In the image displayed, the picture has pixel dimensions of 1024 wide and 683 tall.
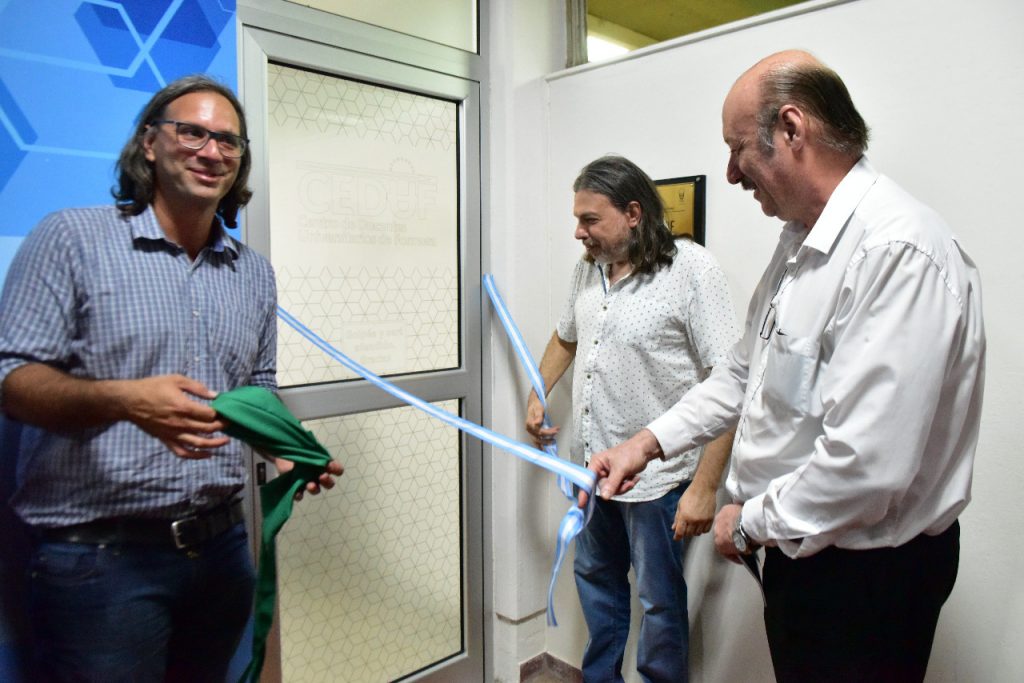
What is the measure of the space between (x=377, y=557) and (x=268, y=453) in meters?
1.16

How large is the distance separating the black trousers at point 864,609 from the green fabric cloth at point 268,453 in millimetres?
997

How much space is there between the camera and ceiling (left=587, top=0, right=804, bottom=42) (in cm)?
262

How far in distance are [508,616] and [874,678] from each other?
1.72 m

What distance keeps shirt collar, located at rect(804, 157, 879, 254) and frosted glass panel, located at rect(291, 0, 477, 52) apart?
162cm

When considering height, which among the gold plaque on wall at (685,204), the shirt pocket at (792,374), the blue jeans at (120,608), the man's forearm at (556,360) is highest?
the gold plaque on wall at (685,204)

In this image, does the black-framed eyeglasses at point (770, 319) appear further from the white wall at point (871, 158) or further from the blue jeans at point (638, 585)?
the blue jeans at point (638, 585)

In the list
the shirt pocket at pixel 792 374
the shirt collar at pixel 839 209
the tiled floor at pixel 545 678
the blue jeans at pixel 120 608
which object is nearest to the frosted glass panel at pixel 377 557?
the tiled floor at pixel 545 678

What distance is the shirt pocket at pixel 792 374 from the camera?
142 cm

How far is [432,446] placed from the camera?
8.82 ft

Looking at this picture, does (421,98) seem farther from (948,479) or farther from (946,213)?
(948,479)

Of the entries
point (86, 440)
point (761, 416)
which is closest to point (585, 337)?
point (761, 416)

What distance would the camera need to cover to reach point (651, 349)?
2281mm

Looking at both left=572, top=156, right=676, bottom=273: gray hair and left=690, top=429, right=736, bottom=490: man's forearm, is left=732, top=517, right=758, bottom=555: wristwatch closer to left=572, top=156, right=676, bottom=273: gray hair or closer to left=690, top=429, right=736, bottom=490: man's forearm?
left=690, top=429, right=736, bottom=490: man's forearm

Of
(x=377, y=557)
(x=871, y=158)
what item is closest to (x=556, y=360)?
(x=377, y=557)
